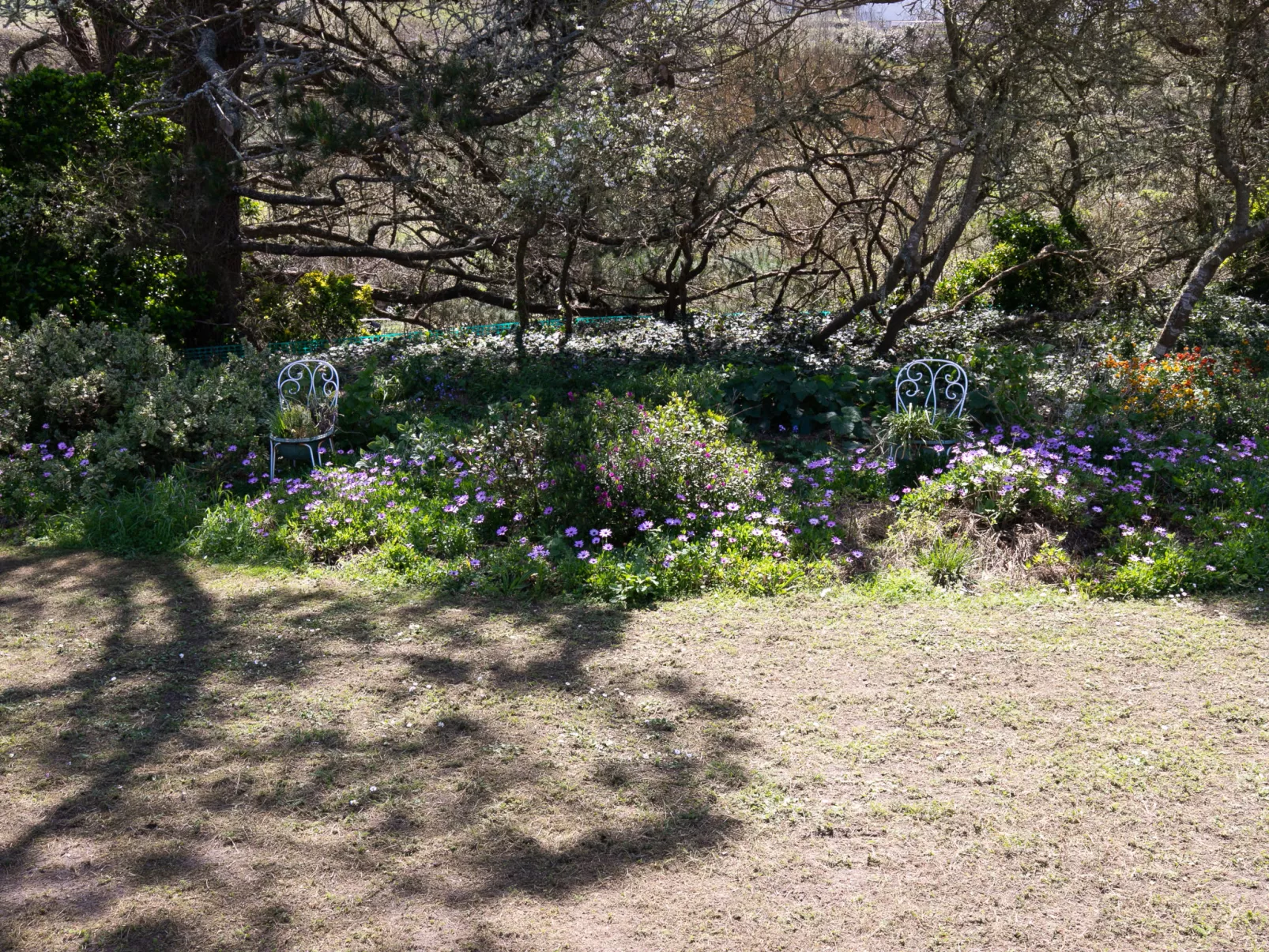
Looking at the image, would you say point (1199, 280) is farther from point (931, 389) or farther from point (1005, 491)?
point (1005, 491)

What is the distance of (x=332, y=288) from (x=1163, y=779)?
317 inches

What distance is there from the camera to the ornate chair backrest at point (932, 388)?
5.93 metres

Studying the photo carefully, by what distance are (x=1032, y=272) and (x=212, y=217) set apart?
749 cm

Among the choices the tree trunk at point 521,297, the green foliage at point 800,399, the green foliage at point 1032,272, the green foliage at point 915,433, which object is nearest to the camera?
the green foliage at point 915,433

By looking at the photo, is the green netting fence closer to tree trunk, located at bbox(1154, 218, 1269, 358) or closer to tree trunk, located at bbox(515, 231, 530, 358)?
tree trunk, located at bbox(515, 231, 530, 358)

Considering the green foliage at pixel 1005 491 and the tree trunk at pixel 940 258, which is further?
the tree trunk at pixel 940 258

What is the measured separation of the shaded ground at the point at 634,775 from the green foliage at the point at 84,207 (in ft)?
12.8

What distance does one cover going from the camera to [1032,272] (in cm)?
1014

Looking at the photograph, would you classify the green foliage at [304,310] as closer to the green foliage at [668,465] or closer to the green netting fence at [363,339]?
the green netting fence at [363,339]

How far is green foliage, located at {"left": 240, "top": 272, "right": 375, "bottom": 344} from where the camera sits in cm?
890

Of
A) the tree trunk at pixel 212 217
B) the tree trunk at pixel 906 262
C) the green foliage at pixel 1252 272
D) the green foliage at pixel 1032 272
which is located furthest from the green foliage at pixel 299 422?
the green foliage at pixel 1252 272

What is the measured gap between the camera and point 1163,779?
3.05 m

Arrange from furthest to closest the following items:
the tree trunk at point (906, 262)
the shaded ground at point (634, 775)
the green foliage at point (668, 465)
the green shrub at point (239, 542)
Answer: the tree trunk at point (906, 262), the green shrub at point (239, 542), the green foliage at point (668, 465), the shaded ground at point (634, 775)

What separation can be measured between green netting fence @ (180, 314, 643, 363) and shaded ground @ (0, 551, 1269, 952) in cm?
379
